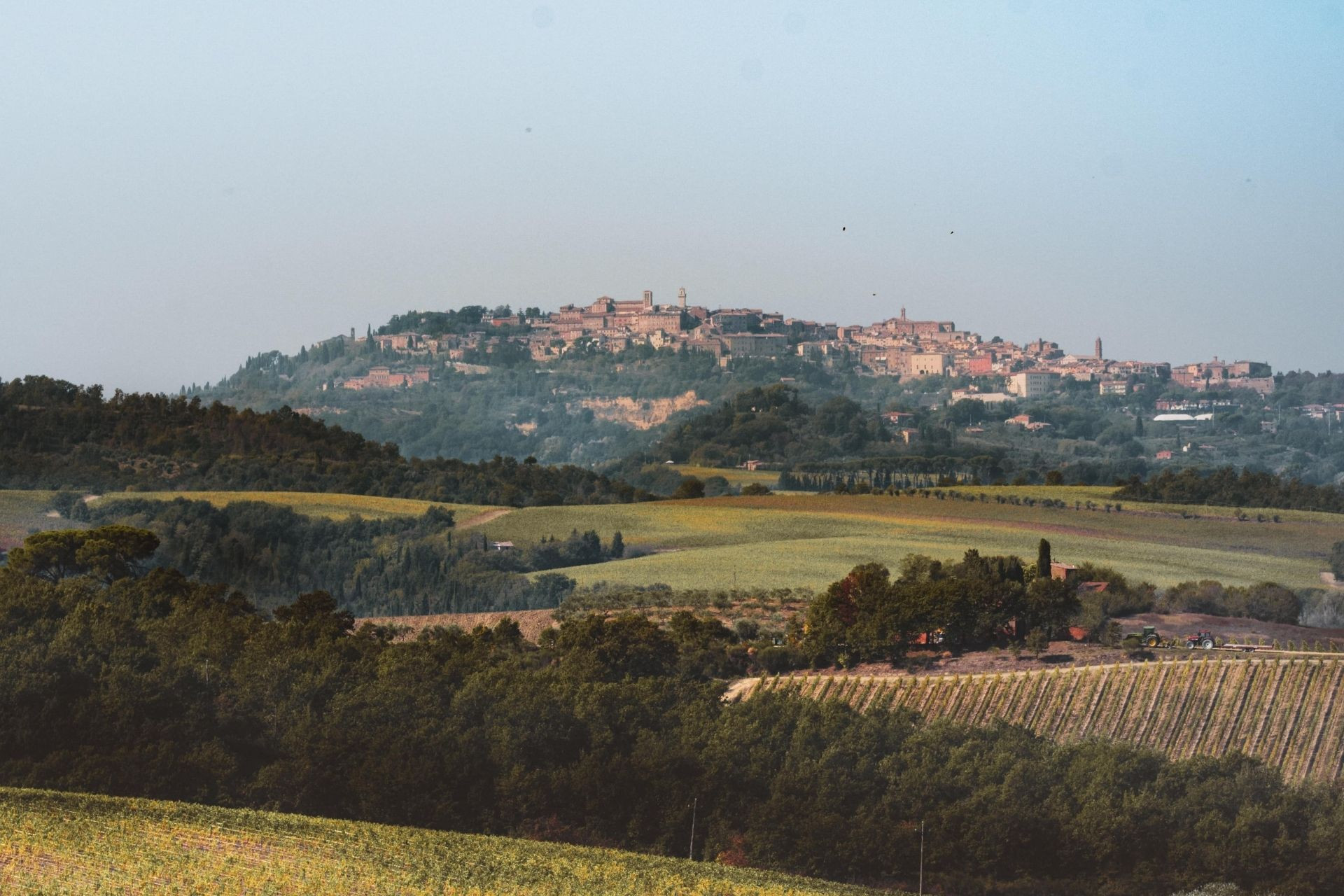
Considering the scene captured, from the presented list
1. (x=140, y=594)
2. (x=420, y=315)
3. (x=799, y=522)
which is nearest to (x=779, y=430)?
(x=799, y=522)

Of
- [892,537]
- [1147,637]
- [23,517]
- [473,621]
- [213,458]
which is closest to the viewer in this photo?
[1147,637]

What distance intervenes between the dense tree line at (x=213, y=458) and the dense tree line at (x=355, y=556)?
5.11m

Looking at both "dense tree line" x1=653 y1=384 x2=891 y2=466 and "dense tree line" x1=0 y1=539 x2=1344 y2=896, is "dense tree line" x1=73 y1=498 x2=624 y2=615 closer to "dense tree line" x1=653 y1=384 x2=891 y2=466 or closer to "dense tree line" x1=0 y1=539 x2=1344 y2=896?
"dense tree line" x1=0 y1=539 x2=1344 y2=896

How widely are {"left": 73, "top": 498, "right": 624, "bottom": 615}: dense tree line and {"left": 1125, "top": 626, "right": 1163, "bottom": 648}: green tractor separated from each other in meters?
12.4

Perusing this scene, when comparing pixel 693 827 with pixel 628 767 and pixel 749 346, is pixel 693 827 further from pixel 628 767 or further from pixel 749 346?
pixel 749 346

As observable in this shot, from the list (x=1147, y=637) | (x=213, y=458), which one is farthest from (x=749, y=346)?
(x=1147, y=637)

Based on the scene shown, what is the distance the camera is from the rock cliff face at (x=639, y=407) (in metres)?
101

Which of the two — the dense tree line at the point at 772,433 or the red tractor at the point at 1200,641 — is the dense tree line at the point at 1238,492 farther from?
Answer: the dense tree line at the point at 772,433

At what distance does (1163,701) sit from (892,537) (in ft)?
53.9

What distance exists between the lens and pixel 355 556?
36.4m

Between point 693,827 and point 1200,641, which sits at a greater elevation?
point 1200,641

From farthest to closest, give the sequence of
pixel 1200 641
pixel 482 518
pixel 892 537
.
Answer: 1. pixel 482 518
2. pixel 892 537
3. pixel 1200 641

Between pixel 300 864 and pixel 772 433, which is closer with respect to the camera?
pixel 300 864

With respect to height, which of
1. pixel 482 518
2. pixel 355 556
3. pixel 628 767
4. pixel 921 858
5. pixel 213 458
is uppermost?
pixel 213 458
